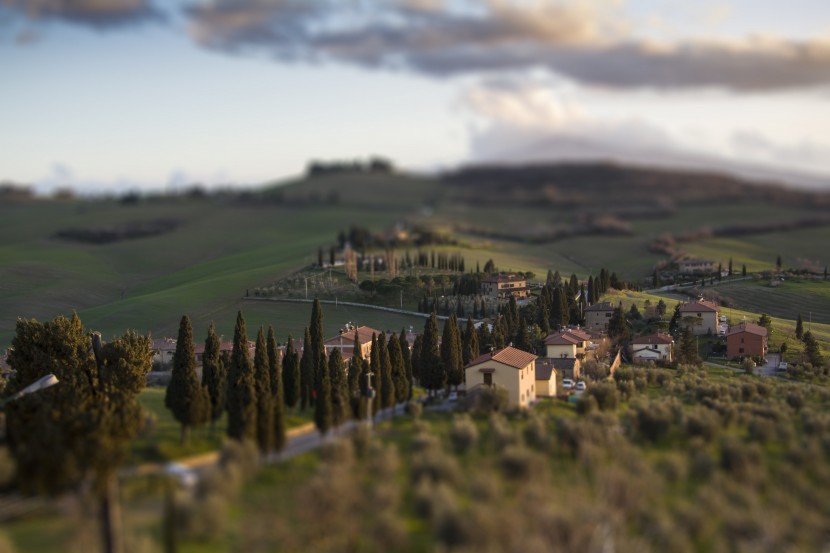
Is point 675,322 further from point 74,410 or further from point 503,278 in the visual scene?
point 74,410

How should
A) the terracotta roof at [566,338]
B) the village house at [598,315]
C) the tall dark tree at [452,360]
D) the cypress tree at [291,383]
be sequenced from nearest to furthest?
the cypress tree at [291,383] → the tall dark tree at [452,360] → the terracotta roof at [566,338] → the village house at [598,315]

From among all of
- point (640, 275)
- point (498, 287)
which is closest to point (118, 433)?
point (498, 287)

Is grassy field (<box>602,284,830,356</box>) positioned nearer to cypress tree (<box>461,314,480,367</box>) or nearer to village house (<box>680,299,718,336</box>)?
village house (<box>680,299,718,336</box>)

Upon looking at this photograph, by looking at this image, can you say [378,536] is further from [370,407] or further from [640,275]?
[640,275]

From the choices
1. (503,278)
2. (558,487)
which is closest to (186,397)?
(558,487)

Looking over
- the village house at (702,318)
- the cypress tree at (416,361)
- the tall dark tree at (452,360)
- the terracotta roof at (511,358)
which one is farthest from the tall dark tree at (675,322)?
the tall dark tree at (452,360)

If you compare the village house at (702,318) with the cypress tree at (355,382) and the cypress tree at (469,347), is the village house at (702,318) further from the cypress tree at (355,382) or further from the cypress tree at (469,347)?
the cypress tree at (355,382)
